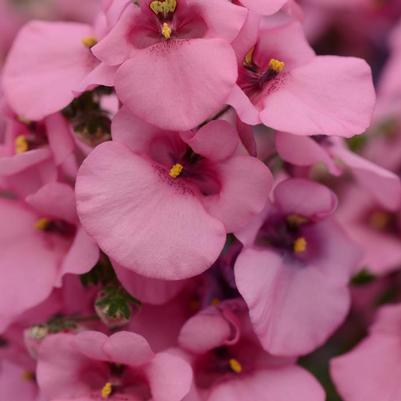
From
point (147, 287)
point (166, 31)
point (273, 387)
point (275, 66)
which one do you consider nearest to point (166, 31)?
point (166, 31)

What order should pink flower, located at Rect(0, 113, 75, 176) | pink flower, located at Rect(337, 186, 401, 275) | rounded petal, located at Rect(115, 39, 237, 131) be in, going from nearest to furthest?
rounded petal, located at Rect(115, 39, 237, 131) < pink flower, located at Rect(0, 113, 75, 176) < pink flower, located at Rect(337, 186, 401, 275)

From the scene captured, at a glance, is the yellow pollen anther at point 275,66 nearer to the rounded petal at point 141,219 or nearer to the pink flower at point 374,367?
the rounded petal at point 141,219

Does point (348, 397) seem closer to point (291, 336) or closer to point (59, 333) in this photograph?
point (291, 336)

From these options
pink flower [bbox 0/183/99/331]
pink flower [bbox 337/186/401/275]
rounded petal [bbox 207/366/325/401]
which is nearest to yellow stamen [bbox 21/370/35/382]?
pink flower [bbox 0/183/99/331]

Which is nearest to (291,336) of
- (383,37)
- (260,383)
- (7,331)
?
(260,383)

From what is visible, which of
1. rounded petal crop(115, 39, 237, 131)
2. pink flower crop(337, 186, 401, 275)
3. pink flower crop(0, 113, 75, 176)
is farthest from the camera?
pink flower crop(337, 186, 401, 275)

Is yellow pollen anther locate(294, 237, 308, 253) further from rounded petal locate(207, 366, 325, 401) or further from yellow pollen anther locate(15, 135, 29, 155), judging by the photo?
yellow pollen anther locate(15, 135, 29, 155)

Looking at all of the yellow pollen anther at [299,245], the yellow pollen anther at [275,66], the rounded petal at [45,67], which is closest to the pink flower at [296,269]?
the yellow pollen anther at [299,245]
